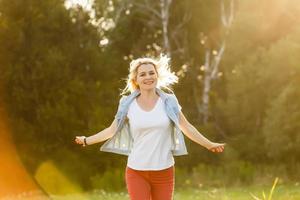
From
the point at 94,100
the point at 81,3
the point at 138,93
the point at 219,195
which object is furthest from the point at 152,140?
the point at 81,3

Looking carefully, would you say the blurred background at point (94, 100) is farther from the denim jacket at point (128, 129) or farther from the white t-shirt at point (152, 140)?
the white t-shirt at point (152, 140)

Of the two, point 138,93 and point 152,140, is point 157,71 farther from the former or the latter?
point 152,140

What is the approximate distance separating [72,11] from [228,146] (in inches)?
303

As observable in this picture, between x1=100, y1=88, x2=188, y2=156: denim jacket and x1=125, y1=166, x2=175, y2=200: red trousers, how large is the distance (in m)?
0.21

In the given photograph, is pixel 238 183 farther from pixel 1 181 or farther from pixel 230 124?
pixel 1 181

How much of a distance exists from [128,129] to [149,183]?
1.66 feet

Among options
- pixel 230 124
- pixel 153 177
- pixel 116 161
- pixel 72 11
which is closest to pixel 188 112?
pixel 230 124

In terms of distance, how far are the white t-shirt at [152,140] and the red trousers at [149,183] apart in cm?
7

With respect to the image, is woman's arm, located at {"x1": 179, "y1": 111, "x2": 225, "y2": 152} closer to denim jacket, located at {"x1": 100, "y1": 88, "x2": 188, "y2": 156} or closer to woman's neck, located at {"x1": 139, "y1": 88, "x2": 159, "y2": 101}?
denim jacket, located at {"x1": 100, "y1": 88, "x2": 188, "y2": 156}

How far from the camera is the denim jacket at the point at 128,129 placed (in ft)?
19.8

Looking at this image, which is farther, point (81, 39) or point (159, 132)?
point (81, 39)

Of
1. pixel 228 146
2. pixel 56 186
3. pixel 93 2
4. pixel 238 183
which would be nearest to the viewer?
pixel 238 183

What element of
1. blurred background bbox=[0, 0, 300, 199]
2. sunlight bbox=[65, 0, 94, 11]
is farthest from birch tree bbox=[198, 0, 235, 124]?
sunlight bbox=[65, 0, 94, 11]

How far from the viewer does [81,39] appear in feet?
89.7
